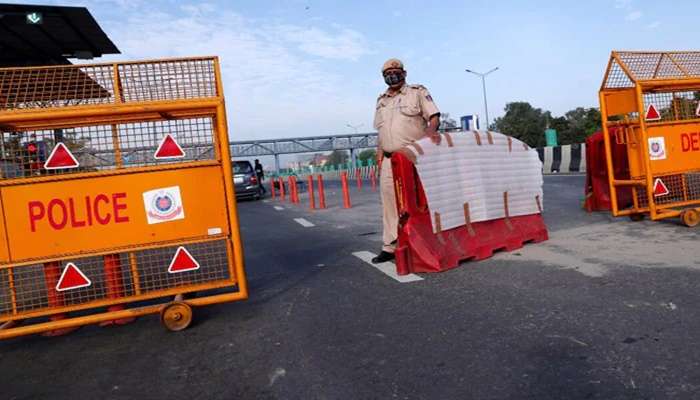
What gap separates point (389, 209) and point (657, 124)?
11.4ft

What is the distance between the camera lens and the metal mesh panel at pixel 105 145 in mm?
3803

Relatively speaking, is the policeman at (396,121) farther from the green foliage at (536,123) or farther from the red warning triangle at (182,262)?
the green foliage at (536,123)

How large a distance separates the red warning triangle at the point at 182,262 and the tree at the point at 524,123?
270 ft

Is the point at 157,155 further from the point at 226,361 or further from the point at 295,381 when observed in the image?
the point at 295,381

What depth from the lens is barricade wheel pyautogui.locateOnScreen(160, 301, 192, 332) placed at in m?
3.71

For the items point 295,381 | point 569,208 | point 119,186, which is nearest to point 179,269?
point 119,186

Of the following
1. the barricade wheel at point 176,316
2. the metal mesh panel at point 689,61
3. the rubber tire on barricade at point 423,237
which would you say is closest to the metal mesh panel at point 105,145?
the barricade wheel at point 176,316

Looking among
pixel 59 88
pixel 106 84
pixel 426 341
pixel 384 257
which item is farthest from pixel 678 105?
pixel 59 88

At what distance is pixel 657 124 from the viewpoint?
6.44 metres

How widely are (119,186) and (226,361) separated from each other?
1.50 metres

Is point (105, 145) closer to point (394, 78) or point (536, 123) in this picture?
point (394, 78)

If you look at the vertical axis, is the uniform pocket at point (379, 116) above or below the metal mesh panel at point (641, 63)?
below

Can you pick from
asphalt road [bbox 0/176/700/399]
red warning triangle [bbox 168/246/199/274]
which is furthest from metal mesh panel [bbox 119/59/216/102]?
asphalt road [bbox 0/176/700/399]

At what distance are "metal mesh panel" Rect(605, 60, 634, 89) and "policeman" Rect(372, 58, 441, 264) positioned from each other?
2.66 meters
